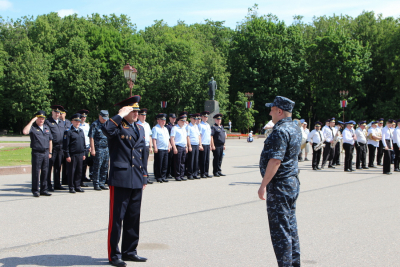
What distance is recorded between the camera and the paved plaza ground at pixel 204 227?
5191 millimetres

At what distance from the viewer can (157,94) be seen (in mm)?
51281

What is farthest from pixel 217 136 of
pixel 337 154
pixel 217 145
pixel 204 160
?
pixel 337 154

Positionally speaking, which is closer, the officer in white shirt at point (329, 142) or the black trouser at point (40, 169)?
the black trouser at point (40, 169)

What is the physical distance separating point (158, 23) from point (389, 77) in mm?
38348

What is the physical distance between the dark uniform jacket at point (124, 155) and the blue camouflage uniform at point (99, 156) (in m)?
6.02

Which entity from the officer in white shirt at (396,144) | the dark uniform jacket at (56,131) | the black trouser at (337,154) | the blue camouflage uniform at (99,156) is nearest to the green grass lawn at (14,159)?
the dark uniform jacket at (56,131)

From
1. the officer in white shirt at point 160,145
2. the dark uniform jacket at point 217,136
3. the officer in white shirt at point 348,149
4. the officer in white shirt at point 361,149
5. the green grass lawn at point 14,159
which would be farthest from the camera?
the officer in white shirt at point 361,149

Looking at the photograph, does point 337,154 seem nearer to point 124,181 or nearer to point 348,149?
point 348,149

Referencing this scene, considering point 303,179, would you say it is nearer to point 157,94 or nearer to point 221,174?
point 221,174

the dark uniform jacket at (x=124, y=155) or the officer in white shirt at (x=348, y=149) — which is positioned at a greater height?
the dark uniform jacket at (x=124, y=155)

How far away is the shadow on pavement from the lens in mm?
4918

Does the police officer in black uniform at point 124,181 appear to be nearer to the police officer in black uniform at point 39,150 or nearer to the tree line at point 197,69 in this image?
the police officer in black uniform at point 39,150

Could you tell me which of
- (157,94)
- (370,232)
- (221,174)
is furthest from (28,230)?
(157,94)

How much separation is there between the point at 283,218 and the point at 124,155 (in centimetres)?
222
